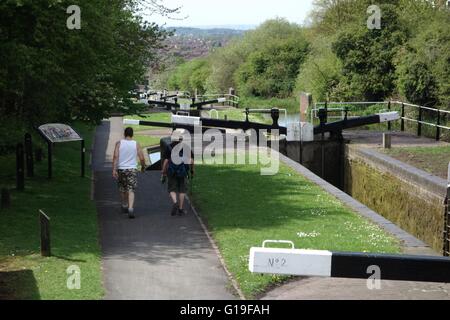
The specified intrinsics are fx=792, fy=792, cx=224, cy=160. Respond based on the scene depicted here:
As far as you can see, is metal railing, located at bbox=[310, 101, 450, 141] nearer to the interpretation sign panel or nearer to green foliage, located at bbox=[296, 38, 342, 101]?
green foliage, located at bbox=[296, 38, 342, 101]

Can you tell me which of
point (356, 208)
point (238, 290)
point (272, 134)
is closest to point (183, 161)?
point (356, 208)

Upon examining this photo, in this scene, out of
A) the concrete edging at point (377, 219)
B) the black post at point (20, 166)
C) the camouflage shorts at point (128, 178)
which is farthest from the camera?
the black post at point (20, 166)

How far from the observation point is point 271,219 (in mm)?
13828

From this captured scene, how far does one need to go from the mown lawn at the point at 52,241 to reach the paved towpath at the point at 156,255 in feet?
0.78

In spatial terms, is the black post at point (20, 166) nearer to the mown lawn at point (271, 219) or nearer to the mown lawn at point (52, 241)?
the mown lawn at point (52, 241)

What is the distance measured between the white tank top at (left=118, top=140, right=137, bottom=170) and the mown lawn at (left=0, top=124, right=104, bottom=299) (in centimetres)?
108

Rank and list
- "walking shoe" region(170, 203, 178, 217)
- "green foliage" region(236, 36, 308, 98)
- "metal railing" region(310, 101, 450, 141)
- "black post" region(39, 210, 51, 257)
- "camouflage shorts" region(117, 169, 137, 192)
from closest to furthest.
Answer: "black post" region(39, 210, 51, 257)
"camouflage shorts" region(117, 169, 137, 192)
"walking shoe" region(170, 203, 178, 217)
"metal railing" region(310, 101, 450, 141)
"green foliage" region(236, 36, 308, 98)

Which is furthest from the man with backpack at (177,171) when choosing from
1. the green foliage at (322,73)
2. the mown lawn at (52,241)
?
the green foliage at (322,73)

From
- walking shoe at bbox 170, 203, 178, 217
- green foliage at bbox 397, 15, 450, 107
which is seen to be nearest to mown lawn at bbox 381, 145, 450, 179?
walking shoe at bbox 170, 203, 178, 217

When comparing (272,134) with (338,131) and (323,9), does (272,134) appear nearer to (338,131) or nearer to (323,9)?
(338,131)

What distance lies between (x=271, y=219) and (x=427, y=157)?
1111cm

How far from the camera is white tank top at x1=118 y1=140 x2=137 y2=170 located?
14.0 metres

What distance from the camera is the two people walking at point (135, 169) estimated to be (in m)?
14.1

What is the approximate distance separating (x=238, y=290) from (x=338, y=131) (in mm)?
20277
